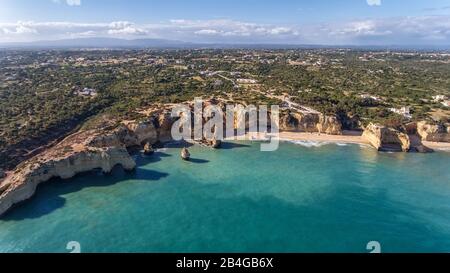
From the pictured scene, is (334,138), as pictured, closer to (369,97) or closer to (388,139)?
(388,139)

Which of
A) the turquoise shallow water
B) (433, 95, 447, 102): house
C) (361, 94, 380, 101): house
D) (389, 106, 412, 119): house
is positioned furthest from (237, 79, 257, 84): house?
the turquoise shallow water

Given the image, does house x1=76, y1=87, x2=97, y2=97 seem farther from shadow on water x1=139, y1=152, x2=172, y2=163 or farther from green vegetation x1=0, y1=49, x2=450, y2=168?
shadow on water x1=139, y1=152, x2=172, y2=163

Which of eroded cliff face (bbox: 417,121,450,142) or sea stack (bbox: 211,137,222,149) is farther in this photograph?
eroded cliff face (bbox: 417,121,450,142)

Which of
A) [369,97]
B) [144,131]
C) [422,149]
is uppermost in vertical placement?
[369,97]

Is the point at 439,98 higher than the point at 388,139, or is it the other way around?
the point at 439,98

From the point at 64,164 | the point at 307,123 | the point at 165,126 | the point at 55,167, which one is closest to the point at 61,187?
the point at 55,167

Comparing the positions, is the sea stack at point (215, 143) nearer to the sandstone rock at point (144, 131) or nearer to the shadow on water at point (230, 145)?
the shadow on water at point (230, 145)

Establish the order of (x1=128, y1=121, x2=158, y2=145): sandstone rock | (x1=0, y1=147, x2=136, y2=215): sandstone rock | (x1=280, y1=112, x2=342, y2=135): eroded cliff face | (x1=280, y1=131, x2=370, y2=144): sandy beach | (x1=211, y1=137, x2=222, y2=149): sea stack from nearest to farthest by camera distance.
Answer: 1. (x1=0, y1=147, x2=136, y2=215): sandstone rock
2. (x1=128, y1=121, x2=158, y2=145): sandstone rock
3. (x1=211, y1=137, x2=222, y2=149): sea stack
4. (x1=280, y1=131, x2=370, y2=144): sandy beach
5. (x1=280, y1=112, x2=342, y2=135): eroded cliff face
